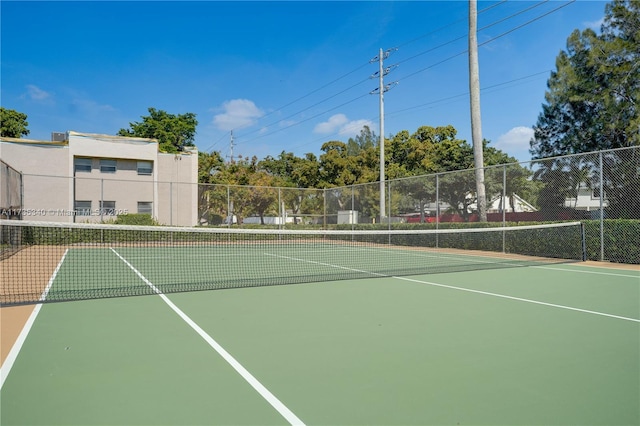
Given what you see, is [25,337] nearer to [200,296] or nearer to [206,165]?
[200,296]

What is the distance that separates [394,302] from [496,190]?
32.2 feet

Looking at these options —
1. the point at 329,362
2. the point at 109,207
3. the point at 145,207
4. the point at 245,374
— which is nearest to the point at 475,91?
the point at 329,362

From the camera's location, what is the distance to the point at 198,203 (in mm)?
22250

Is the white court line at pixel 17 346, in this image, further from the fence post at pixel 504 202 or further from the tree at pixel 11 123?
the tree at pixel 11 123

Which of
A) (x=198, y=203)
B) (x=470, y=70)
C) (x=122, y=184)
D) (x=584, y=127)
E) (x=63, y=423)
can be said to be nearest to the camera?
(x=63, y=423)

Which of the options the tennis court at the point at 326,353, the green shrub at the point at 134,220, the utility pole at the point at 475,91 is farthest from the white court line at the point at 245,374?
the green shrub at the point at 134,220

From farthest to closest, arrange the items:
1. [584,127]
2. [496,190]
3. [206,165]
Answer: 1. [206,165]
2. [584,127]
3. [496,190]

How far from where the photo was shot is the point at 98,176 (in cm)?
Result: 2511

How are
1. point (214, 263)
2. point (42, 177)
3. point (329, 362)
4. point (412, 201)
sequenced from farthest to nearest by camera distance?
1. point (42, 177)
2. point (412, 201)
3. point (214, 263)
4. point (329, 362)

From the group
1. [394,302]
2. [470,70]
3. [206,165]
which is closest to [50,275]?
[394,302]

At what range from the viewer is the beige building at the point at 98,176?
877 inches

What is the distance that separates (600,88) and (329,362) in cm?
1995

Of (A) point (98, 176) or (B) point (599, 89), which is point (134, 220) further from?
(B) point (599, 89)

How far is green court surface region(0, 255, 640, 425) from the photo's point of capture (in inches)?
104
